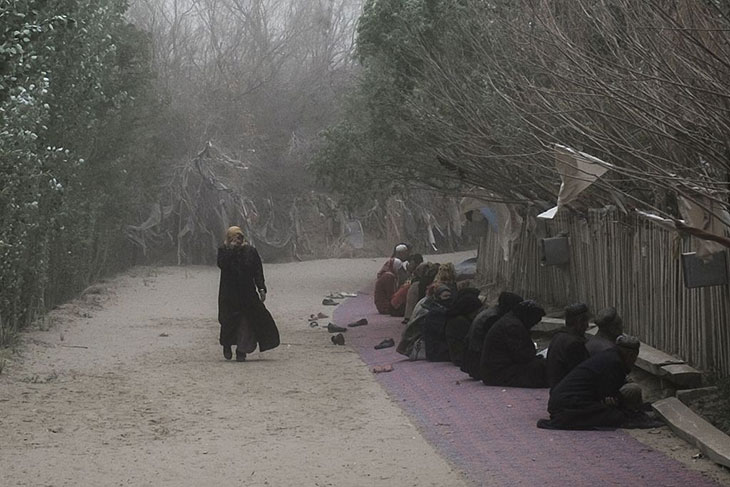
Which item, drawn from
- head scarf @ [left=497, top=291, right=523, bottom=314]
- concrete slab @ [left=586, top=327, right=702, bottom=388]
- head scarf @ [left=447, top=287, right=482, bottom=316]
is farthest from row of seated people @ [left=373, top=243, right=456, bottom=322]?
concrete slab @ [left=586, top=327, right=702, bottom=388]

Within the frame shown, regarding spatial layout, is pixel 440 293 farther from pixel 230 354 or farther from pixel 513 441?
pixel 513 441

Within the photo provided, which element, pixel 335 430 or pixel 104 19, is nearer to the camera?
pixel 335 430

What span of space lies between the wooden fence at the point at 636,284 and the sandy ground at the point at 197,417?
1.34m

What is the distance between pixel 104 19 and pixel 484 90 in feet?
28.6

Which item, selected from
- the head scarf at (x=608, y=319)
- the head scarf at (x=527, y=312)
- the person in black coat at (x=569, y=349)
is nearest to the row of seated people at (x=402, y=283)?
the head scarf at (x=527, y=312)

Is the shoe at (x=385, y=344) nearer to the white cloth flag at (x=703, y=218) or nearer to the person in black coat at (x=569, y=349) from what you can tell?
the person in black coat at (x=569, y=349)

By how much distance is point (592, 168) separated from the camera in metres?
9.69

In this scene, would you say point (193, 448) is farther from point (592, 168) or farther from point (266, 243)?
point (266, 243)

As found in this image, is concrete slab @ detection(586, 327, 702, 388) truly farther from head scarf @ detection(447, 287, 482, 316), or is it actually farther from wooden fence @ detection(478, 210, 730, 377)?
head scarf @ detection(447, 287, 482, 316)

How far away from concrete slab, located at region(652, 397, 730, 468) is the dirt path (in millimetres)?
1738

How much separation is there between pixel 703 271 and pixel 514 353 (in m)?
2.72

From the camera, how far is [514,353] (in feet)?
41.7

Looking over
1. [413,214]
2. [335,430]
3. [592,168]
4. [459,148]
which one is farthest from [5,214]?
[413,214]

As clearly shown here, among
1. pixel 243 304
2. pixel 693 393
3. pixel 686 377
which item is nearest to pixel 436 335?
pixel 243 304
